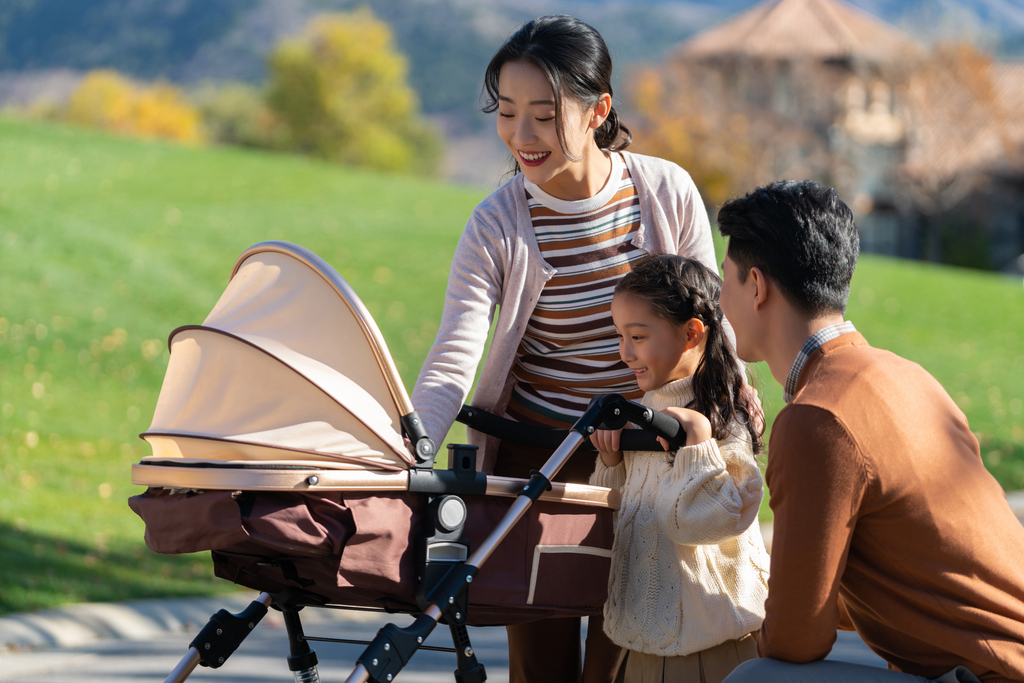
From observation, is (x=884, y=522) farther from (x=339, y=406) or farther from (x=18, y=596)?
(x=18, y=596)

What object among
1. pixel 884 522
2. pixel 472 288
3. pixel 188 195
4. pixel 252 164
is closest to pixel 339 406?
pixel 472 288

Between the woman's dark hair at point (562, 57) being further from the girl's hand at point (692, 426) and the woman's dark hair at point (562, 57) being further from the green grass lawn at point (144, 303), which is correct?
the green grass lawn at point (144, 303)

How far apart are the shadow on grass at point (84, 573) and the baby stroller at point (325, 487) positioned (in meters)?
Result: 3.19

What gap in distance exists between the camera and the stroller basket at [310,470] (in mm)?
2004

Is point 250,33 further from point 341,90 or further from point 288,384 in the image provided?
point 288,384

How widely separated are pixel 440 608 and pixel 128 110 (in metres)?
54.4

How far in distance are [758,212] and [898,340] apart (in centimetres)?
1317

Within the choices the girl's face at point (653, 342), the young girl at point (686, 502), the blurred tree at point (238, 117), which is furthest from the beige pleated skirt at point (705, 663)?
the blurred tree at point (238, 117)

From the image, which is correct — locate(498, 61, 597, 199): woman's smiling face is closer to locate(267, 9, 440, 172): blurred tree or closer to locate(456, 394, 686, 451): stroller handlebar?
locate(456, 394, 686, 451): stroller handlebar

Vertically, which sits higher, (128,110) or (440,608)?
(128,110)

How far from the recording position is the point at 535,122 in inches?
102

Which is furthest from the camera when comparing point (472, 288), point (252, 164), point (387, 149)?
point (387, 149)

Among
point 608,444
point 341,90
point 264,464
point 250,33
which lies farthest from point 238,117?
point 264,464

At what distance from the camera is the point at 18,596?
16.4ft
